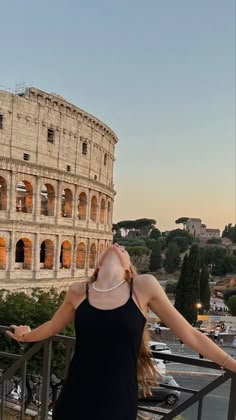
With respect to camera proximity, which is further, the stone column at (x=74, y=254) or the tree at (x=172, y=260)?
the tree at (x=172, y=260)

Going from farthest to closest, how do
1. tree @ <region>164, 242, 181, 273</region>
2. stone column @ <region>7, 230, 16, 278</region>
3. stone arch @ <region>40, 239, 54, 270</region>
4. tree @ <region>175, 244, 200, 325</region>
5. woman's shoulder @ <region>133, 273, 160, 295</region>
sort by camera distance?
tree @ <region>164, 242, 181, 273</region> < tree @ <region>175, 244, 200, 325</region> < stone arch @ <region>40, 239, 54, 270</region> < stone column @ <region>7, 230, 16, 278</region> < woman's shoulder @ <region>133, 273, 160, 295</region>

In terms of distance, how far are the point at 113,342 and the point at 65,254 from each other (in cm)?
2994

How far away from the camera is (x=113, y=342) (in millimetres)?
2305

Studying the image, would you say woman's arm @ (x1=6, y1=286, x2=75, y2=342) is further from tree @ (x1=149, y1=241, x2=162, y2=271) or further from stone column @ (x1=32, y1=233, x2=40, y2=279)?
tree @ (x1=149, y1=241, x2=162, y2=271)

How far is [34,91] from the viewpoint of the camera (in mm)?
28297

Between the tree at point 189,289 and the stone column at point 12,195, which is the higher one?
the stone column at point 12,195

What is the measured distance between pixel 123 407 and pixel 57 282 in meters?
27.8

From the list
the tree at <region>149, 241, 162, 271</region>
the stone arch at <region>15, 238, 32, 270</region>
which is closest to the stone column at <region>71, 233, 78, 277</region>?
the stone arch at <region>15, 238, 32, 270</region>

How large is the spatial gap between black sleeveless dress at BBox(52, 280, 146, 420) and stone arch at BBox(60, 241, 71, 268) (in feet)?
96.1

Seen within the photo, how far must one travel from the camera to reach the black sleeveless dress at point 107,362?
2.31 m

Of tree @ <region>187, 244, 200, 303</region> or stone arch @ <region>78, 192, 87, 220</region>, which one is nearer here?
stone arch @ <region>78, 192, 87, 220</region>

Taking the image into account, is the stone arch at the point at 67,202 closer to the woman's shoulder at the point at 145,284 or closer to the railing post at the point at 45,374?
the railing post at the point at 45,374

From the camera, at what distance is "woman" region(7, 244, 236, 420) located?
2.32 metres

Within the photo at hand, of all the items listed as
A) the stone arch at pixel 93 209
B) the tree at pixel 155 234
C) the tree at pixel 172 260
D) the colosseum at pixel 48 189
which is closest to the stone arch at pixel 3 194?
the colosseum at pixel 48 189
